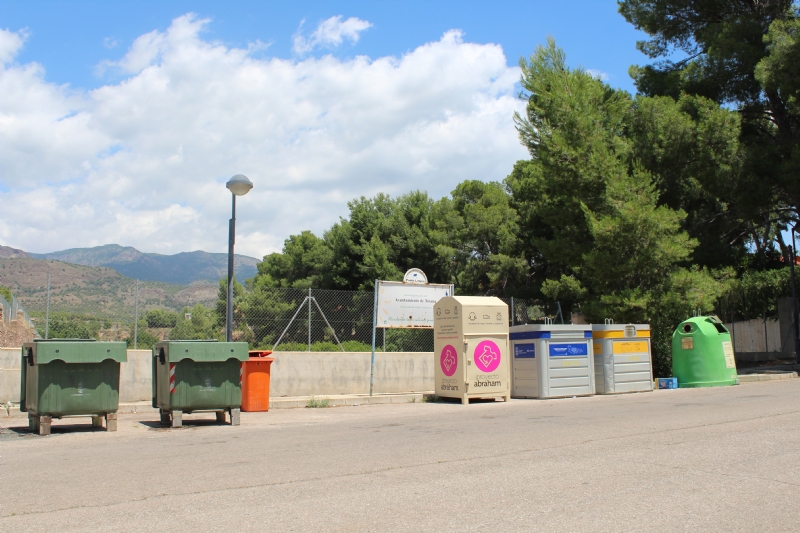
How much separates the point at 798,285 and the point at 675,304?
46.0 feet

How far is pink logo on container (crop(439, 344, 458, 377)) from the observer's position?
49.6 ft

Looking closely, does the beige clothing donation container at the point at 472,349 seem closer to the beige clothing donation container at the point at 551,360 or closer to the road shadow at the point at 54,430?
the beige clothing donation container at the point at 551,360

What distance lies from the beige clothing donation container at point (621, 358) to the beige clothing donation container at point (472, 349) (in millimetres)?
2950

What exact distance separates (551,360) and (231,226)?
777 cm

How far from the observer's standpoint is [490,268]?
36.0m

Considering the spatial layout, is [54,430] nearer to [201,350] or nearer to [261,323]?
[201,350]

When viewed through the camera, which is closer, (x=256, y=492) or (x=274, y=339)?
(x=256, y=492)

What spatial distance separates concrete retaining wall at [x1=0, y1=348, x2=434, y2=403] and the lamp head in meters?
3.81

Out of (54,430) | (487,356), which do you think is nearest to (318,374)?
(487,356)

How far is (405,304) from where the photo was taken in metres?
17.3

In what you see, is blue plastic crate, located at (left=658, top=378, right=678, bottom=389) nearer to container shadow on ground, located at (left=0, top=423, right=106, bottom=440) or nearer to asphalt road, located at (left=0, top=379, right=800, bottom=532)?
asphalt road, located at (left=0, top=379, right=800, bottom=532)

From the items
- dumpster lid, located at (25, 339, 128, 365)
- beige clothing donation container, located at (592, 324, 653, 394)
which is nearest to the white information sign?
beige clothing donation container, located at (592, 324, 653, 394)

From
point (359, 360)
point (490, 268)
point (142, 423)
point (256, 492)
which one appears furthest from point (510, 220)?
point (256, 492)

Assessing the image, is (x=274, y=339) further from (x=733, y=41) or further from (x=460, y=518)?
(x=733, y=41)
